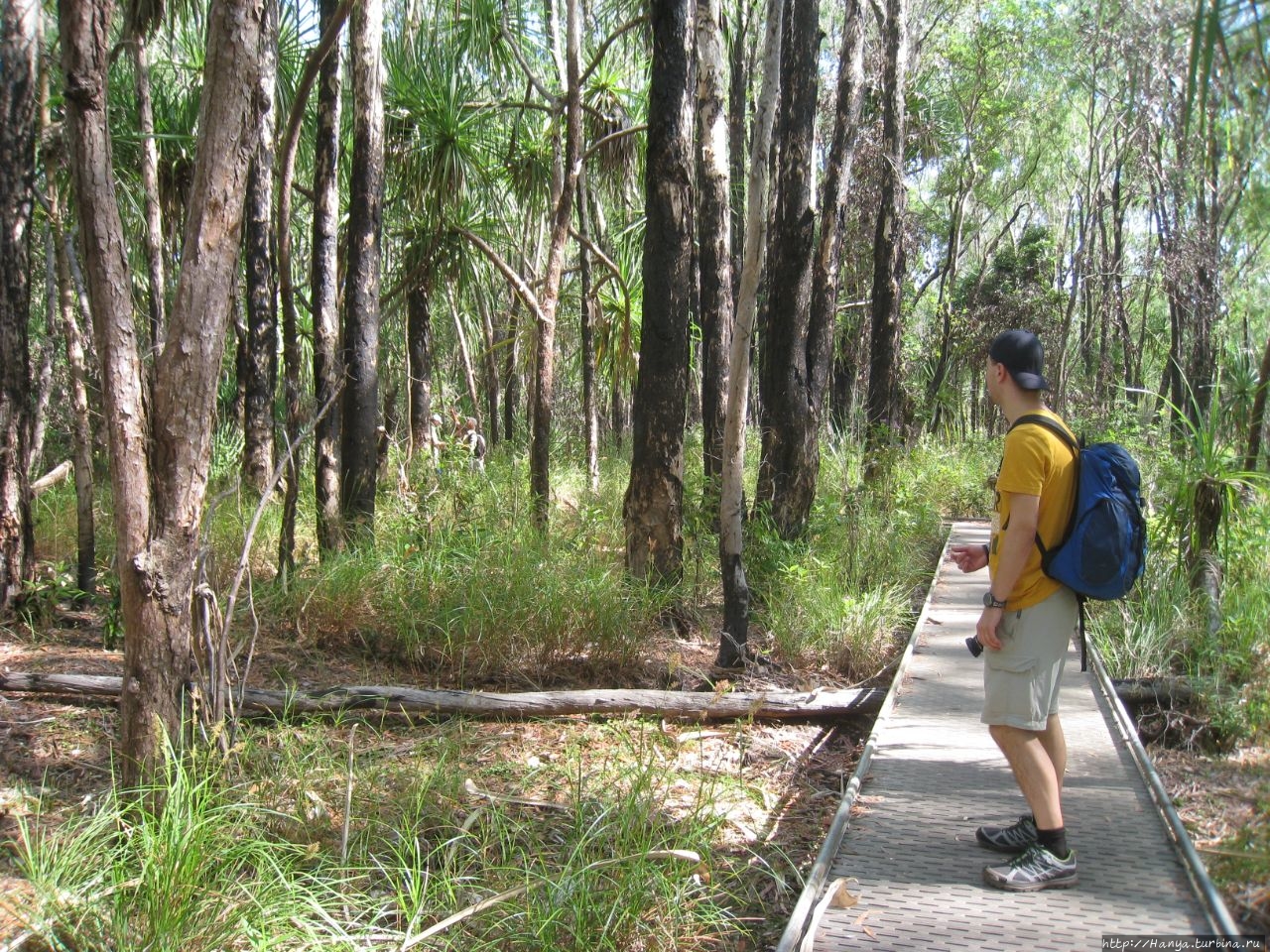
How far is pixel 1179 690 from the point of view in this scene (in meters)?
5.69

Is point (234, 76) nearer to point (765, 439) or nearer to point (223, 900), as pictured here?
point (223, 900)

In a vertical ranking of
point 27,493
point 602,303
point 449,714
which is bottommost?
point 449,714

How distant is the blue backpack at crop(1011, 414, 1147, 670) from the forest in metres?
0.81

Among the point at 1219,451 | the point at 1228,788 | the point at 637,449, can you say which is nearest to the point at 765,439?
the point at 637,449

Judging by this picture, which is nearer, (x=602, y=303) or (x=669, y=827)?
(x=669, y=827)

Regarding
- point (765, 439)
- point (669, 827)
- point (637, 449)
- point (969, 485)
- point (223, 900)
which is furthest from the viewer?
point (969, 485)

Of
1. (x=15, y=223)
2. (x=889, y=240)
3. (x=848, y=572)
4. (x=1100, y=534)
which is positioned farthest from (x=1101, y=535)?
(x=889, y=240)

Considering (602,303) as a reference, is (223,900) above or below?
below

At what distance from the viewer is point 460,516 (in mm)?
8484

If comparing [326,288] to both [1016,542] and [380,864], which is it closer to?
[380,864]

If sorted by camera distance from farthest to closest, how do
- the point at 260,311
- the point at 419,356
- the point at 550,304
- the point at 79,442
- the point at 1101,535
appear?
the point at 419,356 → the point at 550,304 → the point at 260,311 → the point at 79,442 → the point at 1101,535

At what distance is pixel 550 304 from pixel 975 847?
6635mm

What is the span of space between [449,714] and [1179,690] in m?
4.23

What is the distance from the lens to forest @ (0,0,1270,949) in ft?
11.2
